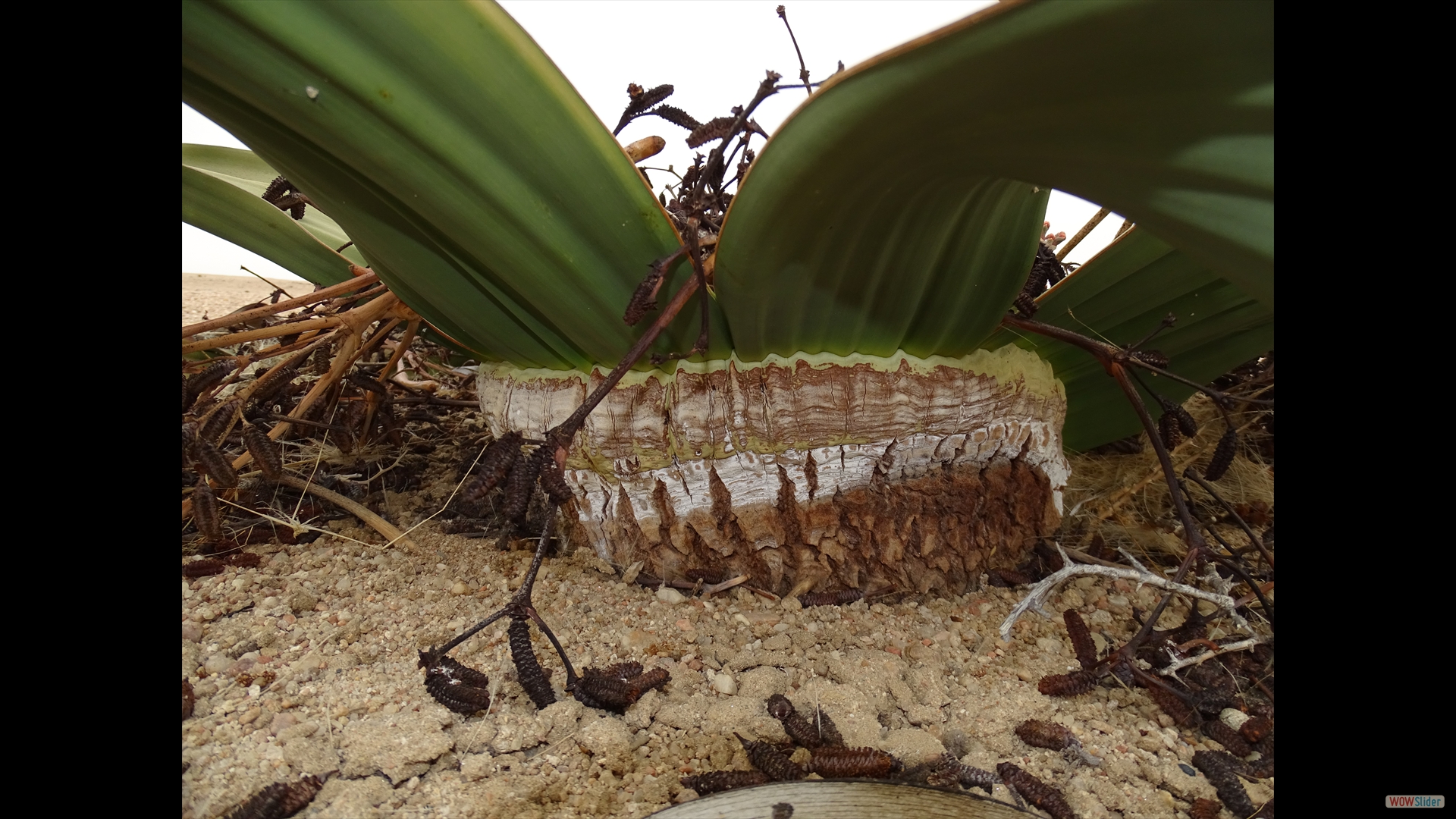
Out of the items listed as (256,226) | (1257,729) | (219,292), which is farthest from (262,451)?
(219,292)

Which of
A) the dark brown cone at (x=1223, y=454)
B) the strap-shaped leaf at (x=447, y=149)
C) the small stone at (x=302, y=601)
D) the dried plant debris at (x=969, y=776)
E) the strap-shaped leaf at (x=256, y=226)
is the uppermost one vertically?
the strap-shaped leaf at (x=256, y=226)

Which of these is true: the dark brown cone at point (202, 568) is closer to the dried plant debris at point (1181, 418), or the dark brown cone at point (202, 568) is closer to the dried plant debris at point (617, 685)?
the dried plant debris at point (617, 685)

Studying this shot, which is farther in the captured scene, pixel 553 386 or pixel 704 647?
pixel 553 386

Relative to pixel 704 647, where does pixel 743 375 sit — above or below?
above

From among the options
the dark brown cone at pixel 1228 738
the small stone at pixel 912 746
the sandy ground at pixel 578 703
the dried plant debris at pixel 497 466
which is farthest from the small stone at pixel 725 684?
the dark brown cone at pixel 1228 738
